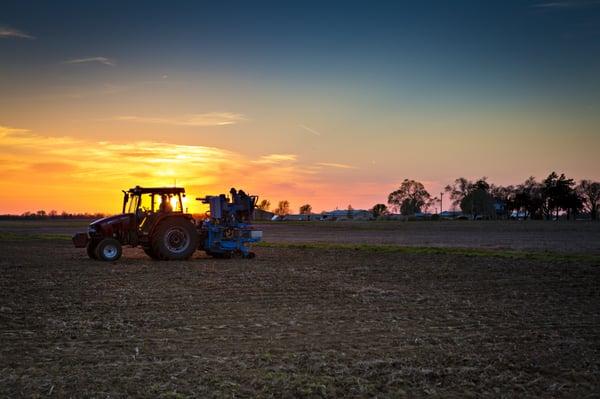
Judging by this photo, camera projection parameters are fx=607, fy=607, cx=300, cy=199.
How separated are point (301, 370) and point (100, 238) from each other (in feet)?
56.3

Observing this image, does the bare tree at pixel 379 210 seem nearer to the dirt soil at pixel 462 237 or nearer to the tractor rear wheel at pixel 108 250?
the dirt soil at pixel 462 237

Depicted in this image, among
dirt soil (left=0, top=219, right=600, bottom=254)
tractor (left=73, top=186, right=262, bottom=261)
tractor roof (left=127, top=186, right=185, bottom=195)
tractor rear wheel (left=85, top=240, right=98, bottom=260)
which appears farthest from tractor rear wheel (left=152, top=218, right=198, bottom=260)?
dirt soil (left=0, top=219, right=600, bottom=254)

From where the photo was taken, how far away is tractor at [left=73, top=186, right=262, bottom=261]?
2230cm

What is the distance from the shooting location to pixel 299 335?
30.7 feet

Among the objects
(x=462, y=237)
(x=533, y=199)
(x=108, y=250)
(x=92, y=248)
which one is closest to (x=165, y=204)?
(x=108, y=250)

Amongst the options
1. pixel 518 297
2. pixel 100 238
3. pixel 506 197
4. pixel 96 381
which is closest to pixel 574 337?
pixel 518 297

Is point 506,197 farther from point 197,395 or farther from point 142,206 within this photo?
point 197,395

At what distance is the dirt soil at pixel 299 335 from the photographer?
271 inches

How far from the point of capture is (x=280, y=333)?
374 inches

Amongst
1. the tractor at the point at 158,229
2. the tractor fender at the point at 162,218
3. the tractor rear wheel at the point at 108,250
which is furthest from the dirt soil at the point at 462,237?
the tractor rear wheel at the point at 108,250

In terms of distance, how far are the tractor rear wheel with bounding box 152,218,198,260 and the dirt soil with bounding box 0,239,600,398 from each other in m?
4.61

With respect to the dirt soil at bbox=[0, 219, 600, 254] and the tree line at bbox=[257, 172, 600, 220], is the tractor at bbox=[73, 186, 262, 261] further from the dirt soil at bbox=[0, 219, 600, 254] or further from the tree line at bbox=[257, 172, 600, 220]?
the tree line at bbox=[257, 172, 600, 220]

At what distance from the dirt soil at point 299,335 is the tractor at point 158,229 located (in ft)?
15.2

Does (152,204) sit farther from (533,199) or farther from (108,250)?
(533,199)
